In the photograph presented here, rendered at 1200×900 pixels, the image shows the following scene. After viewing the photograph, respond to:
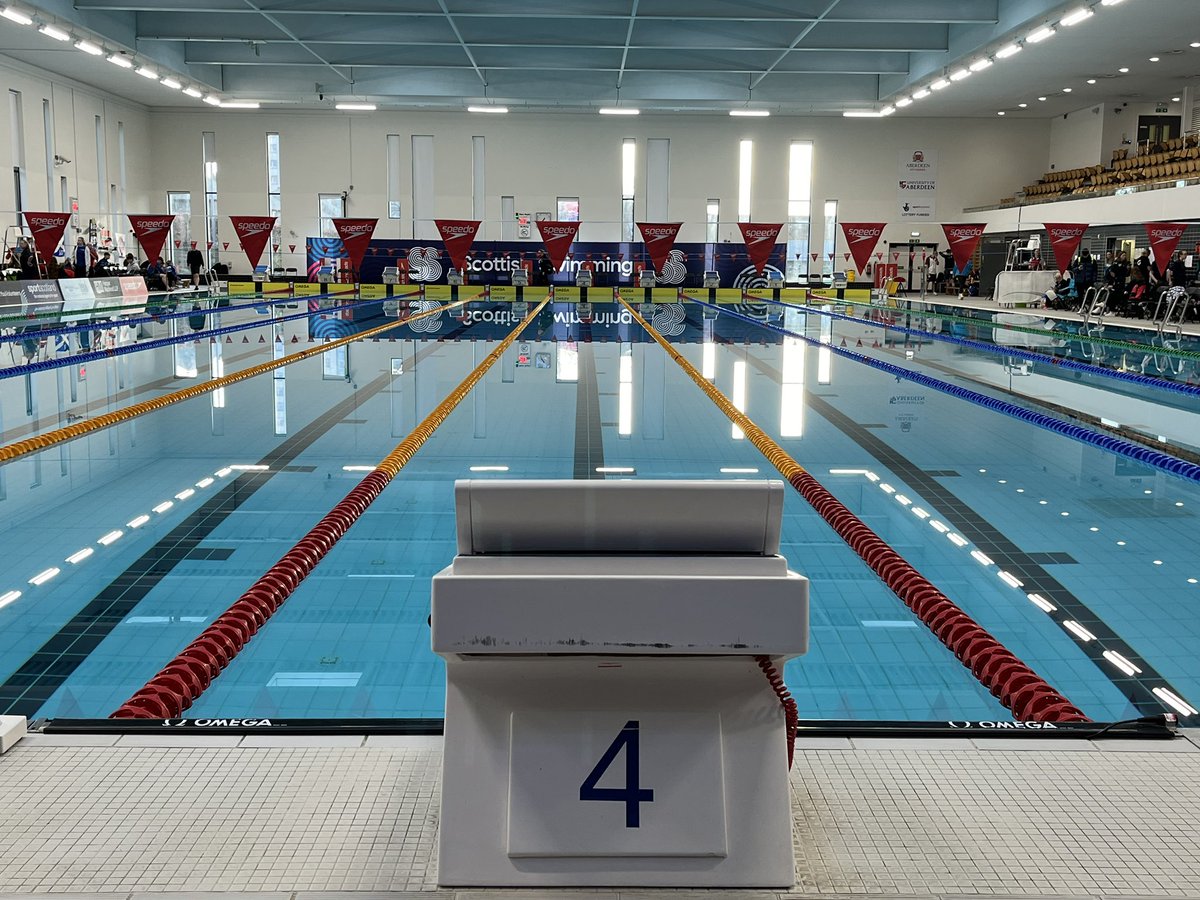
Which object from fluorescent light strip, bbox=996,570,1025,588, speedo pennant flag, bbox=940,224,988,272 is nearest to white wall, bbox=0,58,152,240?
speedo pennant flag, bbox=940,224,988,272

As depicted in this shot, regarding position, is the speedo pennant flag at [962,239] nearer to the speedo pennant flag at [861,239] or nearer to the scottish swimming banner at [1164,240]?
the speedo pennant flag at [861,239]

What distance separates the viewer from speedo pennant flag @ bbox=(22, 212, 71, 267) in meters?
18.4

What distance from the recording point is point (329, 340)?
1373cm

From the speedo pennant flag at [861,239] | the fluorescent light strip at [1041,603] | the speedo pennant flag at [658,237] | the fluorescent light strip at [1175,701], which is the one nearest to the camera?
the fluorescent light strip at [1175,701]

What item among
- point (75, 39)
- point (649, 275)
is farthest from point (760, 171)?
point (75, 39)

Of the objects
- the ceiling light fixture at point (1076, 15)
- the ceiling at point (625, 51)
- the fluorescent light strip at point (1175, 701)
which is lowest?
the fluorescent light strip at point (1175, 701)

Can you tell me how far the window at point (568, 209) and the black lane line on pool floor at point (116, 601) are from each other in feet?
81.3

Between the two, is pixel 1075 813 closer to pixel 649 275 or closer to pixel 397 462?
pixel 397 462

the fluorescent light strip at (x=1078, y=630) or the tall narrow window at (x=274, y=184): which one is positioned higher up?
the tall narrow window at (x=274, y=184)

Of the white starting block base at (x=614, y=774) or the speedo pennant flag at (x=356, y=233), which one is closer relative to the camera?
the white starting block base at (x=614, y=774)

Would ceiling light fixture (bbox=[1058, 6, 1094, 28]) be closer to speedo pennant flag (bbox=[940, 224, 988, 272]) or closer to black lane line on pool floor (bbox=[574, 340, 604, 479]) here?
speedo pennant flag (bbox=[940, 224, 988, 272])

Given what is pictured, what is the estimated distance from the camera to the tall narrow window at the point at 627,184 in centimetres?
3061

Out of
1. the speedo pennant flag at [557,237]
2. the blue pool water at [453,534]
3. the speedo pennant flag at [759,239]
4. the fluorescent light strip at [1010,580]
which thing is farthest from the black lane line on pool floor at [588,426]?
the speedo pennant flag at [759,239]

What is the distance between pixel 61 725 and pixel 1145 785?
77.6 inches
